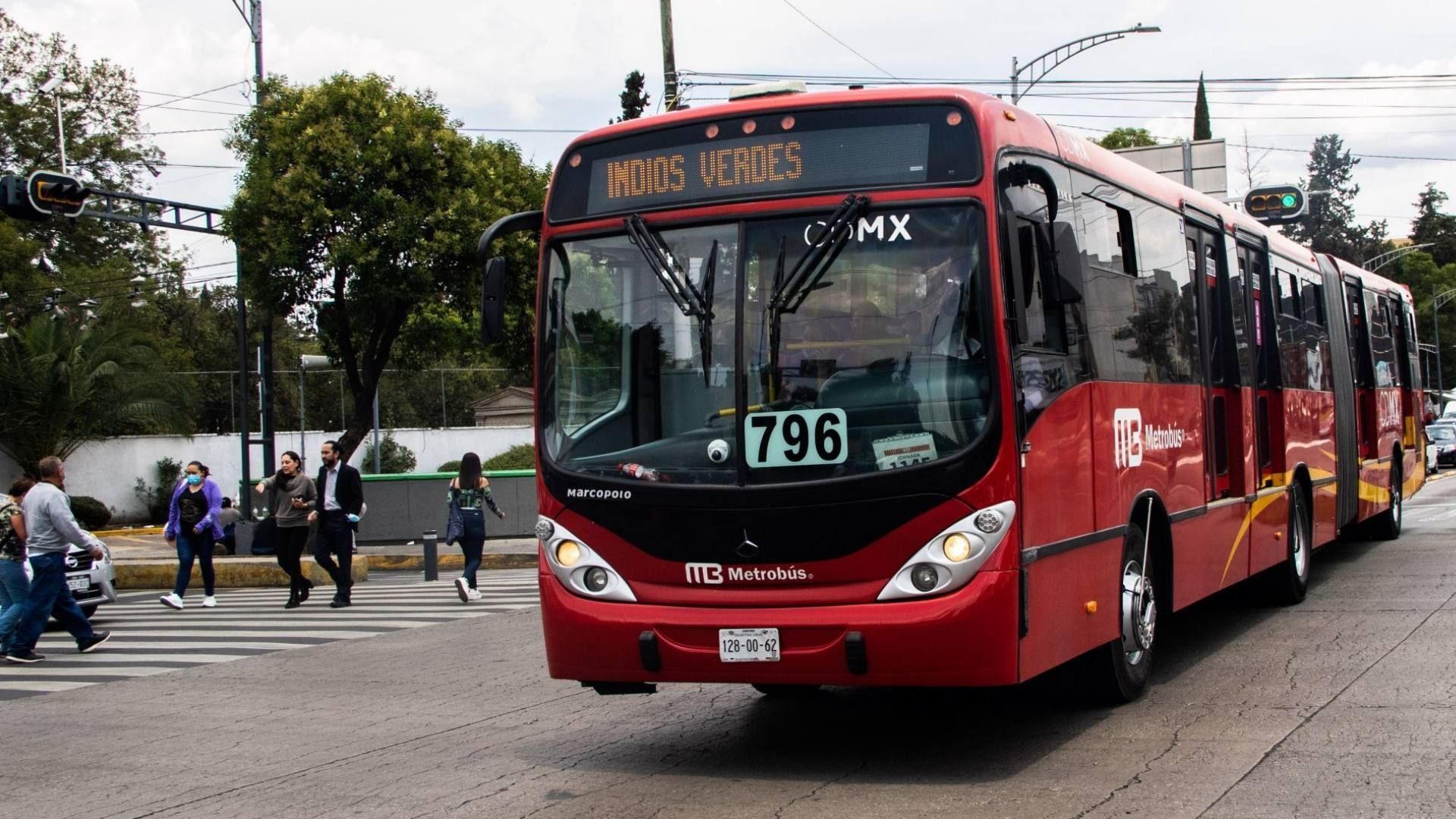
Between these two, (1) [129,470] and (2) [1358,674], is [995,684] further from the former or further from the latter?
(1) [129,470]

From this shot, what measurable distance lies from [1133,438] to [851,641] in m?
2.58

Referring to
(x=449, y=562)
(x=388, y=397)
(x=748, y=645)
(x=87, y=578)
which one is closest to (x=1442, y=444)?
(x=388, y=397)

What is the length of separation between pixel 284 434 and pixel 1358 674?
42.6 meters

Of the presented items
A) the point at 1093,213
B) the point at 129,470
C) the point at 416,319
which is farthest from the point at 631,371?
the point at 129,470

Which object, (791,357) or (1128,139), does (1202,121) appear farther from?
(791,357)

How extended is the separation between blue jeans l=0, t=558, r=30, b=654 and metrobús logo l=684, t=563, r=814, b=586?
28.0ft

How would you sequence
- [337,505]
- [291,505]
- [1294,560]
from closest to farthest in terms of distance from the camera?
1. [1294,560]
2. [337,505]
3. [291,505]

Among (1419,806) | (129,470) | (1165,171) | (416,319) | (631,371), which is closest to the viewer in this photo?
(1419,806)

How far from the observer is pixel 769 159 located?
7.29 m

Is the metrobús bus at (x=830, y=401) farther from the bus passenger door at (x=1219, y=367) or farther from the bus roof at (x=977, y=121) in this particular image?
the bus passenger door at (x=1219, y=367)

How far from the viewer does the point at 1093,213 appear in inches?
331

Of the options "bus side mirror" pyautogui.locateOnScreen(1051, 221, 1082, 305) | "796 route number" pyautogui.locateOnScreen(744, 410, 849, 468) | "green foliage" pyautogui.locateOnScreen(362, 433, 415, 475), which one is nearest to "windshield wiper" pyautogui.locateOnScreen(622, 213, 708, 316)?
"796 route number" pyautogui.locateOnScreen(744, 410, 849, 468)

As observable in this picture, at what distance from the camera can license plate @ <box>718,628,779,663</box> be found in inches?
269

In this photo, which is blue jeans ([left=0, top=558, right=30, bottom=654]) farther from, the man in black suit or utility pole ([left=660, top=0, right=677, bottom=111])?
utility pole ([left=660, top=0, right=677, bottom=111])
